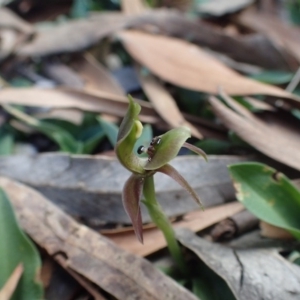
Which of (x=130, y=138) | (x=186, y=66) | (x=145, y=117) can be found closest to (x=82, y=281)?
(x=130, y=138)

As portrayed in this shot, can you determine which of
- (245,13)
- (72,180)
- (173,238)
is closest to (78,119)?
(72,180)

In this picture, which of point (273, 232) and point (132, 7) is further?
point (132, 7)

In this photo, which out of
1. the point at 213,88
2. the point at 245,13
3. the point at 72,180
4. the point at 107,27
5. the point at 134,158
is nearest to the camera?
the point at 134,158

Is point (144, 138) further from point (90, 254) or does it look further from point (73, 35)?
point (73, 35)

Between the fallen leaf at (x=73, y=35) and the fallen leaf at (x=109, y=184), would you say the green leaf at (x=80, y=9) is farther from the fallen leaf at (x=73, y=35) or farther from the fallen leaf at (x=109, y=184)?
the fallen leaf at (x=109, y=184)

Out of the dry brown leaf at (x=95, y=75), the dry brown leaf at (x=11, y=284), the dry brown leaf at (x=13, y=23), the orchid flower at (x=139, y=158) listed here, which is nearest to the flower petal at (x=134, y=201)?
the orchid flower at (x=139, y=158)

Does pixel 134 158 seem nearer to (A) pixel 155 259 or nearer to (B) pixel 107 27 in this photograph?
(A) pixel 155 259
